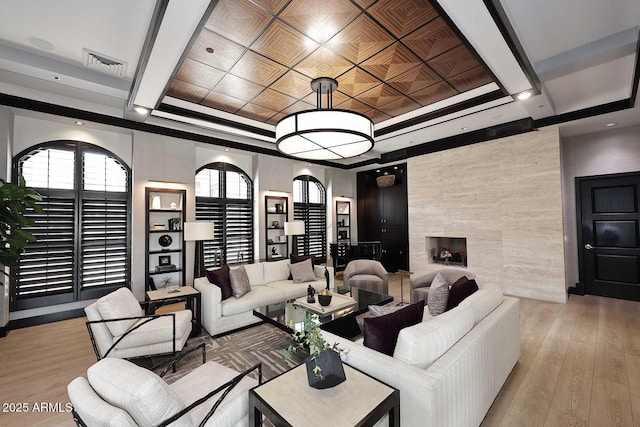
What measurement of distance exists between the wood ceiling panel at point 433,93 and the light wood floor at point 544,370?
342 centimetres

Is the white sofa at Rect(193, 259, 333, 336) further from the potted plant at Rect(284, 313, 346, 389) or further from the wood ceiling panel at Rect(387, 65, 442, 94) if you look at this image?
the wood ceiling panel at Rect(387, 65, 442, 94)

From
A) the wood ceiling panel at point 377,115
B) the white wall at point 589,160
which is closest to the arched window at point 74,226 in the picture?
the wood ceiling panel at point 377,115

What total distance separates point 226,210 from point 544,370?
5.58 m

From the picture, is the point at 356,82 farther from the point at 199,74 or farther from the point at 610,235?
the point at 610,235

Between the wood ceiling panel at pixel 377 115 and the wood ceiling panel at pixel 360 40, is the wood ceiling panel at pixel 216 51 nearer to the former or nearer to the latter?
the wood ceiling panel at pixel 360 40

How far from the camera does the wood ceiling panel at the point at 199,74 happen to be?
3.21 meters

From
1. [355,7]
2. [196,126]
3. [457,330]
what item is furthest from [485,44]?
[196,126]

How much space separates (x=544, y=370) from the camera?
2.62 meters

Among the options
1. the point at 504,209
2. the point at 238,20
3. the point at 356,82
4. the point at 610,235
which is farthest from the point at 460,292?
the point at 610,235

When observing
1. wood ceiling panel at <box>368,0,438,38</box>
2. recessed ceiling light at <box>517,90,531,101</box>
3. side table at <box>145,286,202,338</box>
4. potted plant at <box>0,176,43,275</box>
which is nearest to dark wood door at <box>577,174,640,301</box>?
recessed ceiling light at <box>517,90,531,101</box>

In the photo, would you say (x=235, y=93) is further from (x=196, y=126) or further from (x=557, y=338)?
(x=557, y=338)

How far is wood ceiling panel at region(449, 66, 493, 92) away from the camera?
3451 mm

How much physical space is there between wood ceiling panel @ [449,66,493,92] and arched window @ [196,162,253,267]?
177 inches

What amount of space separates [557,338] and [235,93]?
17.2 ft
